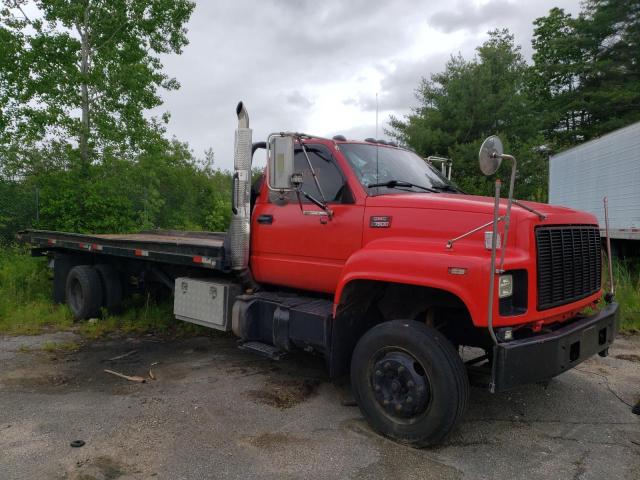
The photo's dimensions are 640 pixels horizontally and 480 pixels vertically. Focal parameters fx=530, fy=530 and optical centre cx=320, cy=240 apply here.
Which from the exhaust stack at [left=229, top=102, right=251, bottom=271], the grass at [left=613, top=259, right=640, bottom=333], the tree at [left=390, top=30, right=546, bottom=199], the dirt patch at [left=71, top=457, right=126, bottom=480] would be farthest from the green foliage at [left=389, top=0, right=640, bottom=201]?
the dirt patch at [left=71, top=457, right=126, bottom=480]

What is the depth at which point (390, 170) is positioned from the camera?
188 inches

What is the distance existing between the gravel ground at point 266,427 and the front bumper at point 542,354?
59cm

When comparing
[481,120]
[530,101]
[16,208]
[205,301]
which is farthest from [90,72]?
[530,101]

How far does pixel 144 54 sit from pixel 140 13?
905mm

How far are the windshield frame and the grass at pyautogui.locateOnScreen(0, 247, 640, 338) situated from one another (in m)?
3.54

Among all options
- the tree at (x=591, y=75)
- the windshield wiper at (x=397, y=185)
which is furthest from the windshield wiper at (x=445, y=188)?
the tree at (x=591, y=75)

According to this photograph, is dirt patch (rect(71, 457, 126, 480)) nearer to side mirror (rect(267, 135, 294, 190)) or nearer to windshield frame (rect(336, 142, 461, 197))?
side mirror (rect(267, 135, 294, 190))

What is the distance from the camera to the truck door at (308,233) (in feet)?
14.6

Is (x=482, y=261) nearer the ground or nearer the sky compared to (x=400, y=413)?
nearer the sky

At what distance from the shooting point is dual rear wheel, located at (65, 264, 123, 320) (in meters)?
7.47

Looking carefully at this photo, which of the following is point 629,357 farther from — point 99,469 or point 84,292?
point 84,292

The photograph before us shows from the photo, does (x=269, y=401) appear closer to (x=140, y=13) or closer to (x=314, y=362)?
(x=314, y=362)

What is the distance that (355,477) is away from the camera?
3.29 metres

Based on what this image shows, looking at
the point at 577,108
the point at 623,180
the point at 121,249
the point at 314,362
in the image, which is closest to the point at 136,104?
the point at 121,249
